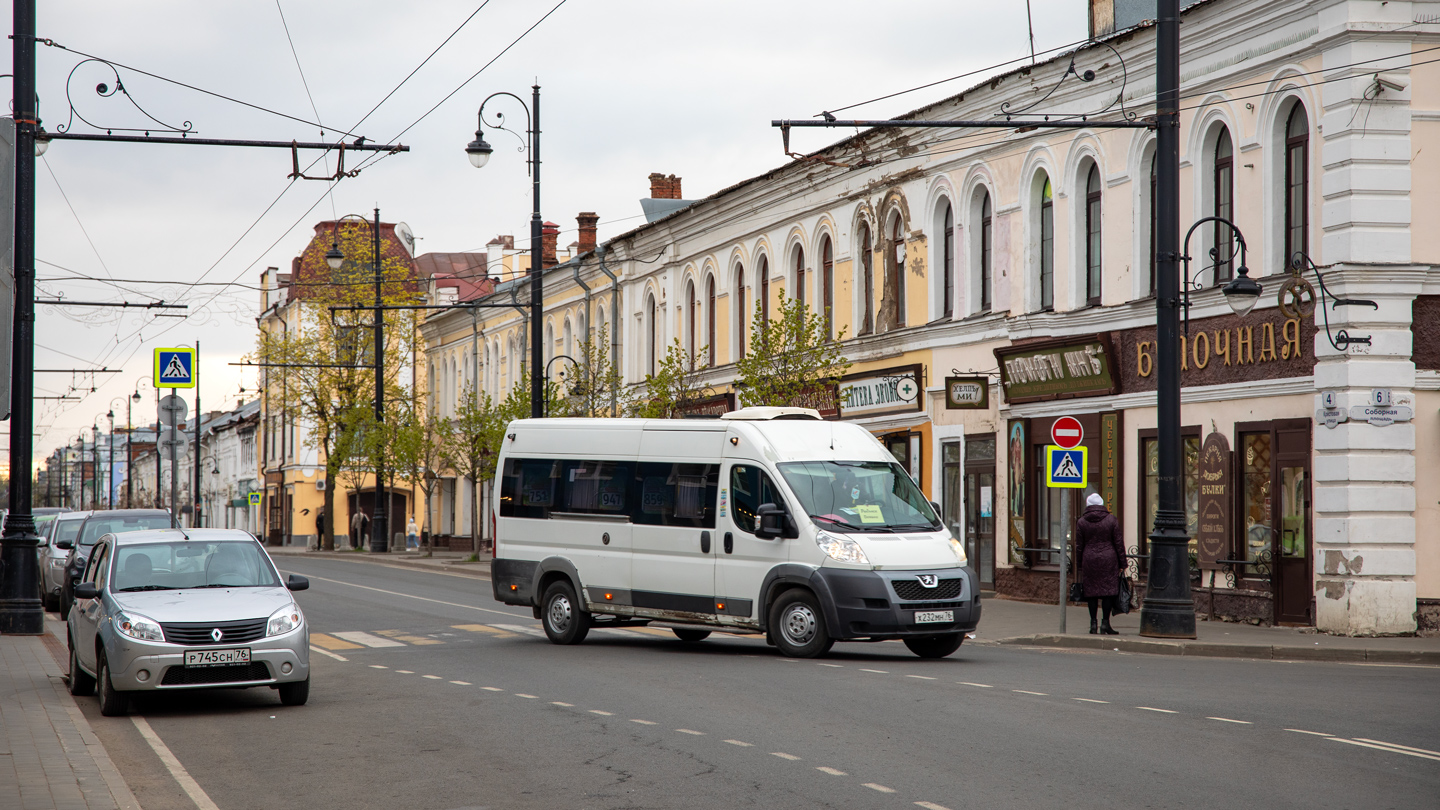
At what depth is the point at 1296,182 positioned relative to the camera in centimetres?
2080

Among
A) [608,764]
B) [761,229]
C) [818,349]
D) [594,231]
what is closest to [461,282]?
[594,231]

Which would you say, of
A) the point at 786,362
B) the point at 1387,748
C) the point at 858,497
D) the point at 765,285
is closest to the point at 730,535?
the point at 858,497

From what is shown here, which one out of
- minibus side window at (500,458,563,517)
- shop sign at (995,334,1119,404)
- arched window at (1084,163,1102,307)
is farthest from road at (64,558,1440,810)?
arched window at (1084,163,1102,307)

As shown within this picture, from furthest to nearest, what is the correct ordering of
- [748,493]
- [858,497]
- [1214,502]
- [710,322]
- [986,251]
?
[710,322] → [986,251] → [1214,502] → [748,493] → [858,497]

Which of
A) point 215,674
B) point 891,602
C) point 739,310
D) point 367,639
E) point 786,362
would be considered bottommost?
point 367,639

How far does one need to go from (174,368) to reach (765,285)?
15777 millimetres

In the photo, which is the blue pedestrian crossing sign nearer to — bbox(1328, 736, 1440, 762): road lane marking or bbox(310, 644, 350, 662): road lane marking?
bbox(310, 644, 350, 662): road lane marking

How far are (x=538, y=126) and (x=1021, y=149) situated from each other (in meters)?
10.9

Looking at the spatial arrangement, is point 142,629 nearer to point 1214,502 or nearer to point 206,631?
point 206,631

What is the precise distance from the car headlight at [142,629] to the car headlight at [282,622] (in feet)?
2.61

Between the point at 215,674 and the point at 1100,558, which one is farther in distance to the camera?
the point at 1100,558

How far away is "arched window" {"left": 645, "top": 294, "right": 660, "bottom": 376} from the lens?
43.2 meters

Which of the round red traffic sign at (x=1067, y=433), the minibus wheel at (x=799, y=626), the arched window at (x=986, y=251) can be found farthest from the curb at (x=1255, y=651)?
the arched window at (x=986, y=251)

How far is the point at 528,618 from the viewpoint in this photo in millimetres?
23359
